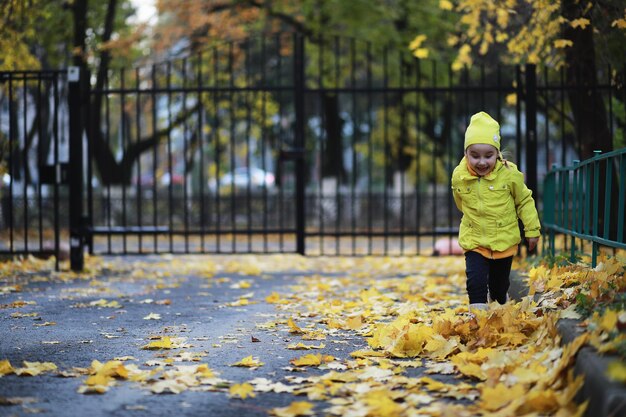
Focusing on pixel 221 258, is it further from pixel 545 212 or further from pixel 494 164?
pixel 494 164

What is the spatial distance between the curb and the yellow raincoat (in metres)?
1.78

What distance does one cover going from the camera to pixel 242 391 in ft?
15.5

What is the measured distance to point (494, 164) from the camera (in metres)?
6.68

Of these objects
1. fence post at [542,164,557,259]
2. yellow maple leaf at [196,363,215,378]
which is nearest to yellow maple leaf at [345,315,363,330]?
yellow maple leaf at [196,363,215,378]

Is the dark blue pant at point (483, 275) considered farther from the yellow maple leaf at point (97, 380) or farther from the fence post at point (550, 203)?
the yellow maple leaf at point (97, 380)

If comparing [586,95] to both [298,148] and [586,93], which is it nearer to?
[586,93]

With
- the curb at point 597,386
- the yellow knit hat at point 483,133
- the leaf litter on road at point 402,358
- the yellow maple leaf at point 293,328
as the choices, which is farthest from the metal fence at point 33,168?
the curb at point 597,386

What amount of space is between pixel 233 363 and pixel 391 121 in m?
21.8

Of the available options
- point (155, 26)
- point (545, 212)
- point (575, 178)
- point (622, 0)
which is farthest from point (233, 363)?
point (155, 26)

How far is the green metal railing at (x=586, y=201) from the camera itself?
5.76 meters

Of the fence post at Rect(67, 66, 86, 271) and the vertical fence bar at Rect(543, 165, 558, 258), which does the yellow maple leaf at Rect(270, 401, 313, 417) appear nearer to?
the vertical fence bar at Rect(543, 165, 558, 258)

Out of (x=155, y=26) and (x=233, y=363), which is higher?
(x=155, y=26)

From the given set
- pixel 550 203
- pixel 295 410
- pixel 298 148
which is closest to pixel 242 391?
pixel 295 410

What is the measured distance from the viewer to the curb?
146 inches
